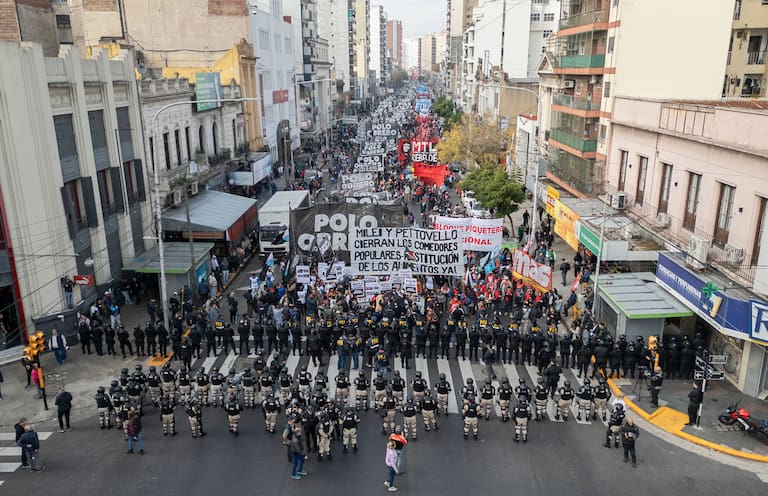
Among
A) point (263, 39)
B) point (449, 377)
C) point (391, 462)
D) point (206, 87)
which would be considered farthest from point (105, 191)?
point (263, 39)

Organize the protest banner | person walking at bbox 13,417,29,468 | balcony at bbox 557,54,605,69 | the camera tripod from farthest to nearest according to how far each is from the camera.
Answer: balcony at bbox 557,54,605,69 → the protest banner → the camera tripod → person walking at bbox 13,417,29,468

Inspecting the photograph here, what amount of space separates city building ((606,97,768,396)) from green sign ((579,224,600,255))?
75.0 inches

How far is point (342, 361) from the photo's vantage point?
64.2 ft

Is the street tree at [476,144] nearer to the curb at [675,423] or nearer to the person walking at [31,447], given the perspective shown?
the curb at [675,423]

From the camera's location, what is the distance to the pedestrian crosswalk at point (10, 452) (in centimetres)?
1450

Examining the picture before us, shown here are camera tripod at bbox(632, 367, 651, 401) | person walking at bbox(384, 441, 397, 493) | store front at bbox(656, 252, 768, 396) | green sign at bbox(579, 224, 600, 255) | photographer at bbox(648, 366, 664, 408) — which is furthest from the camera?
green sign at bbox(579, 224, 600, 255)

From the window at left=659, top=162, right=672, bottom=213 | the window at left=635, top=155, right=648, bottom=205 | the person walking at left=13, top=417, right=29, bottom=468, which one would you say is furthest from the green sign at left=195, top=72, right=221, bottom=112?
the window at left=659, top=162, right=672, bottom=213

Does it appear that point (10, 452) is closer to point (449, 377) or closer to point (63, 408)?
point (63, 408)

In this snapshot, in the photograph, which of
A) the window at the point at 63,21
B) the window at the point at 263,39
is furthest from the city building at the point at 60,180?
the window at the point at 263,39

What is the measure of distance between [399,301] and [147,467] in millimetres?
10971

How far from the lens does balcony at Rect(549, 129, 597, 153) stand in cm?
3179

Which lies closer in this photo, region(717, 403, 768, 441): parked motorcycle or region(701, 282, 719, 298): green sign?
region(717, 403, 768, 441): parked motorcycle

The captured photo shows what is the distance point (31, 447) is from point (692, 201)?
72.0 feet

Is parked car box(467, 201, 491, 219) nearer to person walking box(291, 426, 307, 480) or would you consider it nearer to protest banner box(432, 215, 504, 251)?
protest banner box(432, 215, 504, 251)
